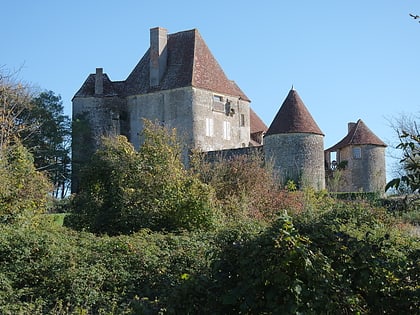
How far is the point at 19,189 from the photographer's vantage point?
16984mm

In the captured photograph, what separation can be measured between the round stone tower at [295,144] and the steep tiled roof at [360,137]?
785cm

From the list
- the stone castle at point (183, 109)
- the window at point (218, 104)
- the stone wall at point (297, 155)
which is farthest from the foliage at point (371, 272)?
the window at point (218, 104)

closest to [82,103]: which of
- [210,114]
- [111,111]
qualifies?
[111,111]

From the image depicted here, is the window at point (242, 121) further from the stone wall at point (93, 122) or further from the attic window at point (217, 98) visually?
the stone wall at point (93, 122)

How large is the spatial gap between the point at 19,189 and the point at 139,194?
3.38m

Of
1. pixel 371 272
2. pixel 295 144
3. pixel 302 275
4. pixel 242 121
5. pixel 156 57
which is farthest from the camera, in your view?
pixel 242 121

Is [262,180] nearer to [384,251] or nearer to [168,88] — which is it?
[384,251]

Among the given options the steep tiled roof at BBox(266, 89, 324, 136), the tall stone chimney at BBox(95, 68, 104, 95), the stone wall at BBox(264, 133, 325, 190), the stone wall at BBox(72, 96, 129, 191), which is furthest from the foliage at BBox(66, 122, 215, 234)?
the tall stone chimney at BBox(95, 68, 104, 95)

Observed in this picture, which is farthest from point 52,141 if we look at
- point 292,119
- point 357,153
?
point 357,153

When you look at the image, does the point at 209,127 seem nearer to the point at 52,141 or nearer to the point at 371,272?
the point at 52,141

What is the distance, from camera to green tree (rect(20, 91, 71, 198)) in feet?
142

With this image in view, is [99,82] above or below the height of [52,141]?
above

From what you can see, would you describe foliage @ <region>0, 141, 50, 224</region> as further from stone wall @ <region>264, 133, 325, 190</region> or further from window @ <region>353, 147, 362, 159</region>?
window @ <region>353, 147, 362, 159</region>

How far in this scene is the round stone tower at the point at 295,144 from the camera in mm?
37688
